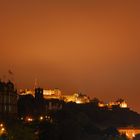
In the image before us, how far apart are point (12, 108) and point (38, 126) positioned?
29413 mm

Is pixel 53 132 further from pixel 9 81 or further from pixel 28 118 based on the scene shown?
pixel 9 81

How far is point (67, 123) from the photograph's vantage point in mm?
108438

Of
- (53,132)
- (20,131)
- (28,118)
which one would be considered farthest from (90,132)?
(20,131)

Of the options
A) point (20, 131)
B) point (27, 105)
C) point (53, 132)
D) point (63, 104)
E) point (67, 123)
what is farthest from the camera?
point (63, 104)

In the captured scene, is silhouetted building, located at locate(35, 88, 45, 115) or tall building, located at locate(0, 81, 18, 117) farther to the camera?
silhouetted building, located at locate(35, 88, 45, 115)

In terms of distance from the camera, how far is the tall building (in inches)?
5094

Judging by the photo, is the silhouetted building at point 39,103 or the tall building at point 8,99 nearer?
the tall building at point 8,99

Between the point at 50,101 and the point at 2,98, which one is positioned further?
the point at 50,101

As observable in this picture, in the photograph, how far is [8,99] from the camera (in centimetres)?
13488

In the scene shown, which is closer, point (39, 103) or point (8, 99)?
point (8, 99)

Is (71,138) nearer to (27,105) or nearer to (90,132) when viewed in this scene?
(90,132)

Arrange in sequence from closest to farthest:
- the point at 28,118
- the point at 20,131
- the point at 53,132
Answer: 1. the point at 20,131
2. the point at 53,132
3. the point at 28,118

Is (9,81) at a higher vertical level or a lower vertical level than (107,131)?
higher

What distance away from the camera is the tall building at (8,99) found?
129m
